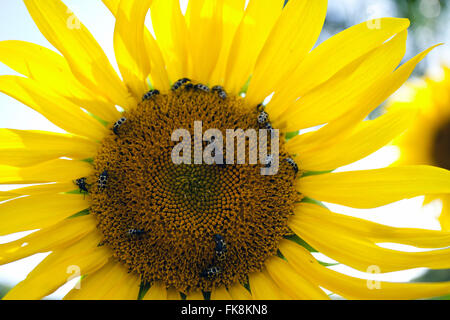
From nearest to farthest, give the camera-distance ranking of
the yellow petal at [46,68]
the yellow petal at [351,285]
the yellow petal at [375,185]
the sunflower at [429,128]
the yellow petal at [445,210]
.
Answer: the yellow petal at [351,285] → the yellow petal at [375,185] → the yellow petal at [46,68] → the yellow petal at [445,210] → the sunflower at [429,128]

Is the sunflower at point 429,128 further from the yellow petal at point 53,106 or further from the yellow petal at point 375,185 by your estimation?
the yellow petal at point 53,106

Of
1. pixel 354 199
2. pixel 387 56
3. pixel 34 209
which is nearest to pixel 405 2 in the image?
pixel 387 56

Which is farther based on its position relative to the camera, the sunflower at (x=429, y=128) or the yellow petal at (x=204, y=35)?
the sunflower at (x=429, y=128)

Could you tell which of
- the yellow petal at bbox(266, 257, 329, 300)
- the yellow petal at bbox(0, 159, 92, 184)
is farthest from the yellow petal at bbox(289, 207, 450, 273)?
the yellow petal at bbox(0, 159, 92, 184)

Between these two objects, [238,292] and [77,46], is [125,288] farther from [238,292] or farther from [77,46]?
[77,46]

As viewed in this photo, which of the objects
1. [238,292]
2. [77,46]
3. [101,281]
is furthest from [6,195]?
[238,292]

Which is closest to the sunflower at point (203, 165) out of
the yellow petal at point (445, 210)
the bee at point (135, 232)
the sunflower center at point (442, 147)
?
the bee at point (135, 232)

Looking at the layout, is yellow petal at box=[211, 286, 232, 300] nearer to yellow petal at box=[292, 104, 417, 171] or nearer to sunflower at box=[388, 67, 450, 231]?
yellow petal at box=[292, 104, 417, 171]
